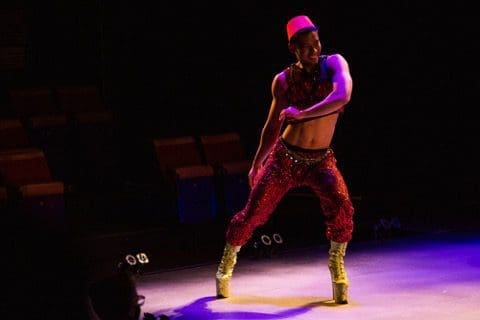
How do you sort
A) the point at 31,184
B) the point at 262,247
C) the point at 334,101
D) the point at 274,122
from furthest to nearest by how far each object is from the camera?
the point at 31,184 < the point at 262,247 < the point at 274,122 < the point at 334,101

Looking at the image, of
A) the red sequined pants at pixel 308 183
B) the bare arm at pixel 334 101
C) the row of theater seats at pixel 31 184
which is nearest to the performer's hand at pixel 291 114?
the bare arm at pixel 334 101

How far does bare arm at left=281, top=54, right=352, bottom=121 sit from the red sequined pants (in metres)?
0.27

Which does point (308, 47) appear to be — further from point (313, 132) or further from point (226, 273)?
point (226, 273)

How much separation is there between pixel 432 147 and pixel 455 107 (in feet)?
1.35

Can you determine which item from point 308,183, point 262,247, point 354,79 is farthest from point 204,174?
point 308,183

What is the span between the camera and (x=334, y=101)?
4691 mm

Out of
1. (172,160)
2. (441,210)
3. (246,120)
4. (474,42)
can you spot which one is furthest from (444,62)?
(172,160)

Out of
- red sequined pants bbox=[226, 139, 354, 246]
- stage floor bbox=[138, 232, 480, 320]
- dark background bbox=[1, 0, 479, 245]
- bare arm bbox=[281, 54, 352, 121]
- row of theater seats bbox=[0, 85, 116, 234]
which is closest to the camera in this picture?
bare arm bbox=[281, 54, 352, 121]

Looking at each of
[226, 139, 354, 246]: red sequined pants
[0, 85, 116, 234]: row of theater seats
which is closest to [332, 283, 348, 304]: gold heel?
[226, 139, 354, 246]: red sequined pants

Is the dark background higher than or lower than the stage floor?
higher

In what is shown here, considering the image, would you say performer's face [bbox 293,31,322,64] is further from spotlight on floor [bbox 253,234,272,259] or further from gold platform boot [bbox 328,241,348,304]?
spotlight on floor [bbox 253,234,272,259]

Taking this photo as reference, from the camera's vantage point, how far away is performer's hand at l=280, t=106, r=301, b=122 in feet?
15.6

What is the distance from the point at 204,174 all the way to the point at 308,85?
103 inches

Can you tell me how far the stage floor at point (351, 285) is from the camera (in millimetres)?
4836
